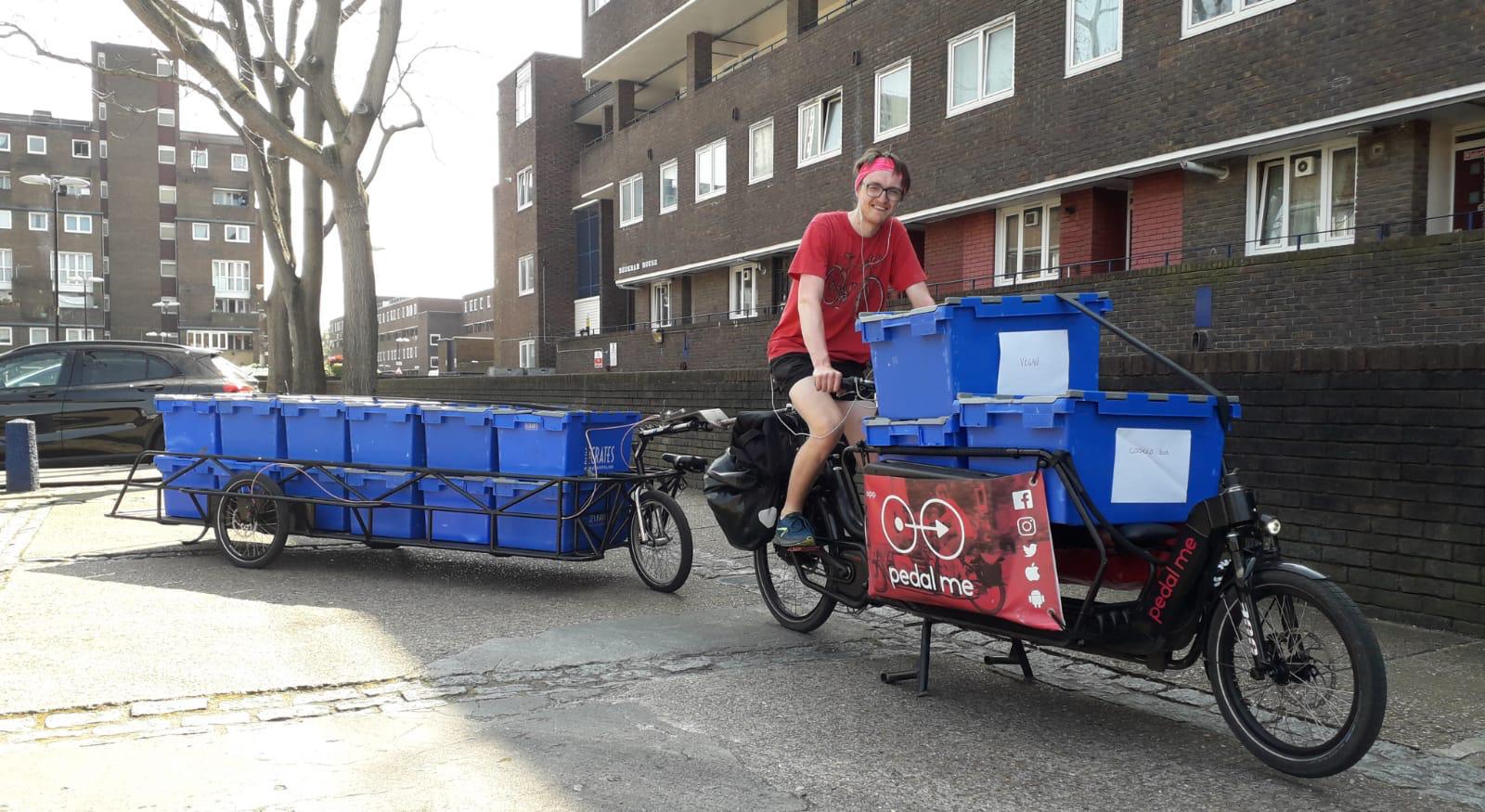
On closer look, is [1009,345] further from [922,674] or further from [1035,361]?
[922,674]

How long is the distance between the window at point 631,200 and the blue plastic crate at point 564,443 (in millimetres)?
24612

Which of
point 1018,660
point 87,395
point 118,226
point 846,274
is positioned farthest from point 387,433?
point 118,226

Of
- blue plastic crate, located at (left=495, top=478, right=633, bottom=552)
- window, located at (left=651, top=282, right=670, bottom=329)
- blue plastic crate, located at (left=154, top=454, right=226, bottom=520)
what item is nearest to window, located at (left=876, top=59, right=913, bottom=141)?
window, located at (left=651, top=282, right=670, bottom=329)

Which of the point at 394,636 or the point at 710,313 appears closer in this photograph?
the point at 394,636

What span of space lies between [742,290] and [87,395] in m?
16.5

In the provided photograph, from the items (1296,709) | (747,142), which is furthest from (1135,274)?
(747,142)

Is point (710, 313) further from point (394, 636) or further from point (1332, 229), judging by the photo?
point (394, 636)

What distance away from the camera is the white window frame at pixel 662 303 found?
31.8 metres

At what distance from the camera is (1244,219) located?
14.6 meters

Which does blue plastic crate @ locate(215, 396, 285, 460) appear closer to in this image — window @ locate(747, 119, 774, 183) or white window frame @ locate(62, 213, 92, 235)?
window @ locate(747, 119, 774, 183)

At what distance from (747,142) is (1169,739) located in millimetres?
22634

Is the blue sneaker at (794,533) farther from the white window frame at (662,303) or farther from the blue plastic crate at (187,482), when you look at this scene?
the white window frame at (662,303)

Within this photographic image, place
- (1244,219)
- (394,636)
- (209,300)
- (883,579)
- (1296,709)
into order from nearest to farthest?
1. (1296,709)
2. (883,579)
3. (394,636)
4. (1244,219)
5. (209,300)

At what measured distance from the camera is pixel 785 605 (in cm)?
604
